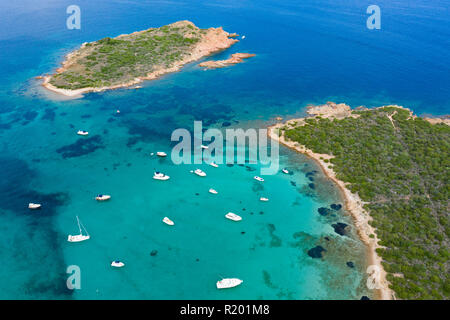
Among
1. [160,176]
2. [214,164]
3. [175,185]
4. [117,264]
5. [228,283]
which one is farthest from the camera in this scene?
[214,164]

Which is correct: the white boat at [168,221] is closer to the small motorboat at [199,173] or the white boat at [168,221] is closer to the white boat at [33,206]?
the small motorboat at [199,173]

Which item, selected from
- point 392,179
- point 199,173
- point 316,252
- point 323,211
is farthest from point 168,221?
point 392,179

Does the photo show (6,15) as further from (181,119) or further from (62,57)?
(181,119)

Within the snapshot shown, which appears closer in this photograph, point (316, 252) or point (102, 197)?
point (316, 252)

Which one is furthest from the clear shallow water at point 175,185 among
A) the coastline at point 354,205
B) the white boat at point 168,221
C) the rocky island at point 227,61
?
the rocky island at point 227,61

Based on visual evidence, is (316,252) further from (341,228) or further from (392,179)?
(392,179)
